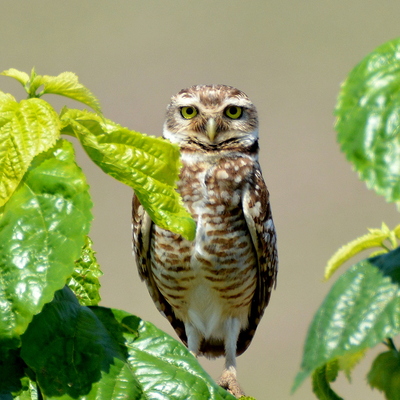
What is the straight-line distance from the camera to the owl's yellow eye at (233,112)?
4.23m

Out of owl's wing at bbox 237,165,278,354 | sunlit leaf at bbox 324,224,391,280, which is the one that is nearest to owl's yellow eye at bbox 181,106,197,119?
owl's wing at bbox 237,165,278,354

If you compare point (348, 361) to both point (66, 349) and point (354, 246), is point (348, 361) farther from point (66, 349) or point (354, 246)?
point (66, 349)

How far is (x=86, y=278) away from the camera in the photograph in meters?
1.63

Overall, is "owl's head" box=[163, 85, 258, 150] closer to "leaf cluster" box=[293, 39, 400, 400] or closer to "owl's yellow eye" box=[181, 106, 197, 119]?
"owl's yellow eye" box=[181, 106, 197, 119]

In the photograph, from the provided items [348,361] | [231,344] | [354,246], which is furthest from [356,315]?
[231,344]

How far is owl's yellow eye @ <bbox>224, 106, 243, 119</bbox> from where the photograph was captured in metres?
4.23

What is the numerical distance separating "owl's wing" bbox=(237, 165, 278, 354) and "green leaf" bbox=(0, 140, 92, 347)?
9.15 feet

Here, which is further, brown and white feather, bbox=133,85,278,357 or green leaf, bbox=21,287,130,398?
brown and white feather, bbox=133,85,278,357

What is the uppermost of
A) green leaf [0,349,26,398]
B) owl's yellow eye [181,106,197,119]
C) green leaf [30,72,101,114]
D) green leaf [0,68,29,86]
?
owl's yellow eye [181,106,197,119]

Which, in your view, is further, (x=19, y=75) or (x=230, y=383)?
(x=230, y=383)

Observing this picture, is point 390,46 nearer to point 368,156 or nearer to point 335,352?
point 368,156

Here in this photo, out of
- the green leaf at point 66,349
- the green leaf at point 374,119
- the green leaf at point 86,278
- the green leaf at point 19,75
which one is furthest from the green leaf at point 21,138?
the green leaf at point 374,119

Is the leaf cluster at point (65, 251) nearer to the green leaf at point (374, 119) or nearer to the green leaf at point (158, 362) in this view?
the green leaf at point (158, 362)

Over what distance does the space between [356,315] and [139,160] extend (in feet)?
1.82
